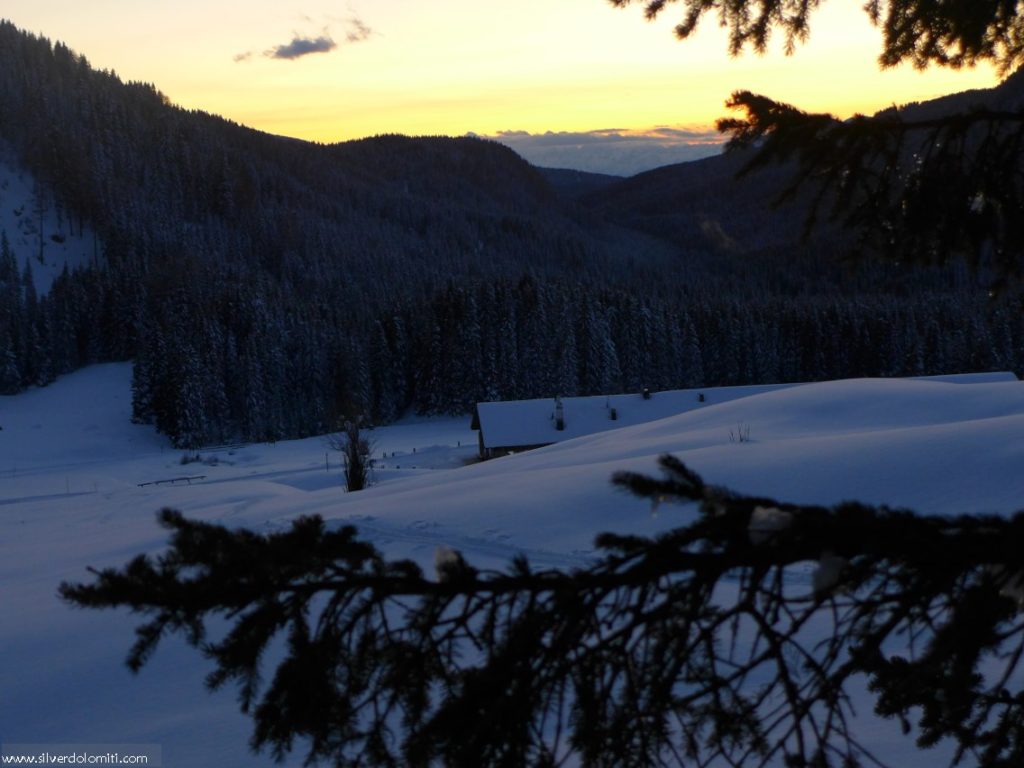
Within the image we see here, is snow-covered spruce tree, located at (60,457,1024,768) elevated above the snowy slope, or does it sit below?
below

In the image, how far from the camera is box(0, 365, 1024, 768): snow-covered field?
26.2 feet

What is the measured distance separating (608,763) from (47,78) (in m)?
163

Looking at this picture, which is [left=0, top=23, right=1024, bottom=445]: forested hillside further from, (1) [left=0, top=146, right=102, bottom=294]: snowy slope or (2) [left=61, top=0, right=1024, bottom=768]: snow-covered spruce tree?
(2) [left=61, top=0, right=1024, bottom=768]: snow-covered spruce tree

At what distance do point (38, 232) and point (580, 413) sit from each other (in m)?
100

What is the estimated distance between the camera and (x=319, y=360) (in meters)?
78.2

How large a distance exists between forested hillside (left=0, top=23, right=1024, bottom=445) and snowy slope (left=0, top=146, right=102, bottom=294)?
1947 mm

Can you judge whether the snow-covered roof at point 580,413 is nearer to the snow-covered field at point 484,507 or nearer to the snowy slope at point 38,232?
the snow-covered field at point 484,507

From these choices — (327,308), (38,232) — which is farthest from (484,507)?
(38,232)

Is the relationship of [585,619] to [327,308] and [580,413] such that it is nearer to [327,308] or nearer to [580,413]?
[580,413]

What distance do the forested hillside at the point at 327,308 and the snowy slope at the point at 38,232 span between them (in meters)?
1.95

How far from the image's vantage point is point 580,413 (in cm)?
4084

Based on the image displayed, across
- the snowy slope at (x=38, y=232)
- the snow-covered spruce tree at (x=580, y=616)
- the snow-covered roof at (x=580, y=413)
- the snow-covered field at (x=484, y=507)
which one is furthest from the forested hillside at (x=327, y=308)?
the snow-covered spruce tree at (x=580, y=616)

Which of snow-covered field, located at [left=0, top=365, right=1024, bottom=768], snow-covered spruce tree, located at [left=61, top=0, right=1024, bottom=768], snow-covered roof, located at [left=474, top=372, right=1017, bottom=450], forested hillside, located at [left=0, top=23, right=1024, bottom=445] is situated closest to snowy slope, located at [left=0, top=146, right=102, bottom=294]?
forested hillside, located at [left=0, top=23, right=1024, bottom=445]

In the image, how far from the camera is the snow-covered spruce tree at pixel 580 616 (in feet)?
7.79
